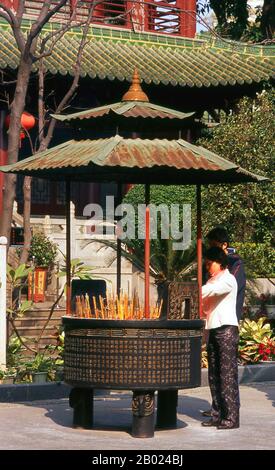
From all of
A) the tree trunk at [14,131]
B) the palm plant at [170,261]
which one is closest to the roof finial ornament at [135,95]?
the tree trunk at [14,131]

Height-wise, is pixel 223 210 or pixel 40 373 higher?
pixel 223 210

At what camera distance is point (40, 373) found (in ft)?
45.2

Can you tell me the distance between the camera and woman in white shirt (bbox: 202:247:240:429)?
11.0m

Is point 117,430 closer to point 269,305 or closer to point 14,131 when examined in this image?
point 14,131

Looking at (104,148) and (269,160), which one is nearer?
(104,148)

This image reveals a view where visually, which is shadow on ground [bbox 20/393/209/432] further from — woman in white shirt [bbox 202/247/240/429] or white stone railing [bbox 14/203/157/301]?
white stone railing [bbox 14/203/157/301]

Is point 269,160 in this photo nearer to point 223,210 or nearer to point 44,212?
point 223,210

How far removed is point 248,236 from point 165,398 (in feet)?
34.7

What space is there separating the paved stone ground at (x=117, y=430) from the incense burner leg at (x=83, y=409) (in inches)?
4.2

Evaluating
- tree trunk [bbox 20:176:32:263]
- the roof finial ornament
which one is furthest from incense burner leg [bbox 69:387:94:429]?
tree trunk [bbox 20:176:32:263]

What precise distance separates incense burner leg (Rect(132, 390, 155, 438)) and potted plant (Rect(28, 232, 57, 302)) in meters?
10.3

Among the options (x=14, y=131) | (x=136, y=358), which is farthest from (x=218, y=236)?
(x=14, y=131)

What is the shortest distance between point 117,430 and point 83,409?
0.38 metres
